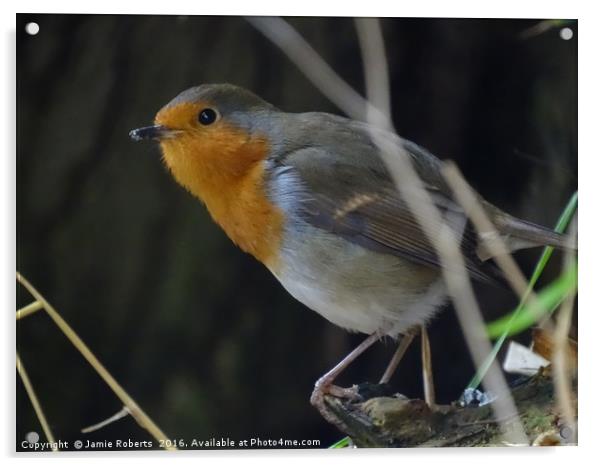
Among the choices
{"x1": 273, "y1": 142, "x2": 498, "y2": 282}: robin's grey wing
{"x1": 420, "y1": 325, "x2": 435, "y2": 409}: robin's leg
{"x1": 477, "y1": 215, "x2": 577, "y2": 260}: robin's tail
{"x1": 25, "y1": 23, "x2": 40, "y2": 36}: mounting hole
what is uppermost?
{"x1": 25, "y1": 23, "x2": 40, "y2": 36}: mounting hole

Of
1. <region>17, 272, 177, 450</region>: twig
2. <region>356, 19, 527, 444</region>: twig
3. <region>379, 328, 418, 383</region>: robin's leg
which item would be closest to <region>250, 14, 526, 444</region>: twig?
<region>356, 19, 527, 444</region>: twig

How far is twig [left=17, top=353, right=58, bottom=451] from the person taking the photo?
6.53ft

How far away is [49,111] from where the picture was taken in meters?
2.00

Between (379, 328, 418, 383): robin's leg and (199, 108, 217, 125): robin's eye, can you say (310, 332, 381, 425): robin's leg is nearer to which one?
(379, 328, 418, 383): robin's leg

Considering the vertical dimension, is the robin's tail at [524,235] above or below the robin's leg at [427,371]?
above

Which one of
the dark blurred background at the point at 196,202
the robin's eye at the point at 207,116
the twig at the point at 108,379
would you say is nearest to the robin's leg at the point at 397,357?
the dark blurred background at the point at 196,202

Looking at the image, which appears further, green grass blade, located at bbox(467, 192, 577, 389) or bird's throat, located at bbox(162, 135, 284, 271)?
green grass blade, located at bbox(467, 192, 577, 389)

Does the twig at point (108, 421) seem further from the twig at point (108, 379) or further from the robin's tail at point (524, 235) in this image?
the robin's tail at point (524, 235)

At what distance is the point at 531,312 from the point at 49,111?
Answer: 1.01m

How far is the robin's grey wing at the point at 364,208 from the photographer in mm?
1944

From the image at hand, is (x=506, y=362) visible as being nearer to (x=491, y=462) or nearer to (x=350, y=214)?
(x=491, y=462)

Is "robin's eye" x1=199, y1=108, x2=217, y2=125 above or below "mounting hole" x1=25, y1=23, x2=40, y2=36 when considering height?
below

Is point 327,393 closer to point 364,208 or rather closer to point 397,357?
point 397,357

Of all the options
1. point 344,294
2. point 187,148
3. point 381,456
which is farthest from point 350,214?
point 381,456
